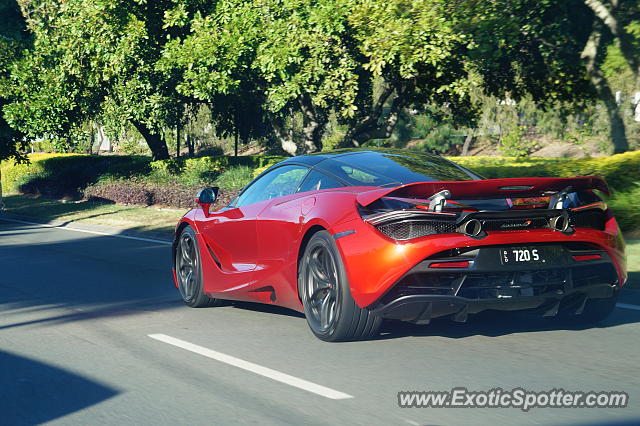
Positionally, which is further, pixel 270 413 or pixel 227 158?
pixel 227 158

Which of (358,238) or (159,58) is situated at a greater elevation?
(159,58)

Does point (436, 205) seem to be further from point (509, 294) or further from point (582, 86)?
point (582, 86)

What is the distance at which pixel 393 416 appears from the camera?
177 inches

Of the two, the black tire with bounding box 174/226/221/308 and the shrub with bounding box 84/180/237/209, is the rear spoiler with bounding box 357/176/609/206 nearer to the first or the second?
the black tire with bounding box 174/226/221/308

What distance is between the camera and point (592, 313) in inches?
265

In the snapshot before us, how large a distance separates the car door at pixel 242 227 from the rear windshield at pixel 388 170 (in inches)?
17.5

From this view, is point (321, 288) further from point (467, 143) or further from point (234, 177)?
point (467, 143)

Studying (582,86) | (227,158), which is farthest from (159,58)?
(582,86)

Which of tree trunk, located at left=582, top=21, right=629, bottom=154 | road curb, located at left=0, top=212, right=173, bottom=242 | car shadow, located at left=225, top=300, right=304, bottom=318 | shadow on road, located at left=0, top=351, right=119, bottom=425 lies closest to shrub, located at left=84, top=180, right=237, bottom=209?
road curb, located at left=0, top=212, right=173, bottom=242

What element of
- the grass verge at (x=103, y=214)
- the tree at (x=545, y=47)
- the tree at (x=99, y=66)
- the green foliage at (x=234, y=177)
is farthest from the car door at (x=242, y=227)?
the green foliage at (x=234, y=177)

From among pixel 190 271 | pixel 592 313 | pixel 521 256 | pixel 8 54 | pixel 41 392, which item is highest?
pixel 8 54

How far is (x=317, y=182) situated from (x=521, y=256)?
6.11ft

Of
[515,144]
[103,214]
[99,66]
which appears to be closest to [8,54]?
[99,66]

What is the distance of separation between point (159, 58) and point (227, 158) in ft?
16.7
